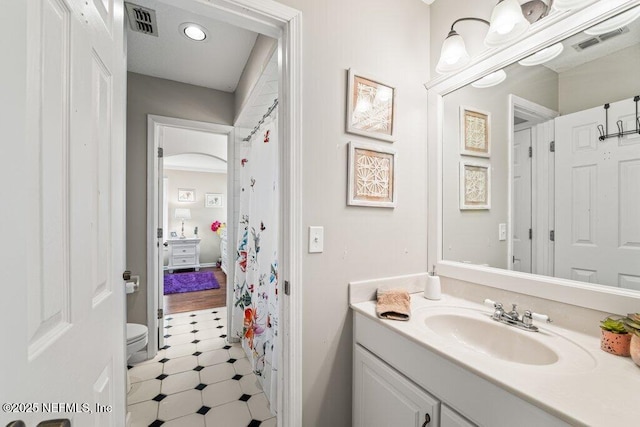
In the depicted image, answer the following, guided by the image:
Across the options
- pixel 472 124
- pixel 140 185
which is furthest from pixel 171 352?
pixel 472 124

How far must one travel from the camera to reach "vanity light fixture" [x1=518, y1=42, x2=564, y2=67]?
1.06 meters

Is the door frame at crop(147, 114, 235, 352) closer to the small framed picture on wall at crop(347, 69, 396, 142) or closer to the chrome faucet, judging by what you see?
the small framed picture on wall at crop(347, 69, 396, 142)

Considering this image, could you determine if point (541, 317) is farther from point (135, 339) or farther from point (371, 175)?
point (135, 339)

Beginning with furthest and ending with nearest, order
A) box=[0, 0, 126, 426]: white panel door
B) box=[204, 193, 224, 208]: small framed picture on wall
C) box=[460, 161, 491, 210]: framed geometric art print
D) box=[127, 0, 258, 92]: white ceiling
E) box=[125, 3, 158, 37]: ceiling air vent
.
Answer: box=[204, 193, 224, 208]: small framed picture on wall < box=[127, 0, 258, 92]: white ceiling < box=[125, 3, 158, 37]: ceiling air vent < box=[460, 161, 491, 210]: framed geometric art print < box=[0, 0, 126, 426]: white panel door

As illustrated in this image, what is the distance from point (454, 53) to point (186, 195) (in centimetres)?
636

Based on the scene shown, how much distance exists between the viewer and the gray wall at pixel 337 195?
118 cm

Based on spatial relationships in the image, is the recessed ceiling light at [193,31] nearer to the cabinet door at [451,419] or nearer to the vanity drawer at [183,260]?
the cabinet door at [451,419]

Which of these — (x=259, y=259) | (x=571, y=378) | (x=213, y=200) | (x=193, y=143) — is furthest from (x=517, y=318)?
(x=213, y=200)

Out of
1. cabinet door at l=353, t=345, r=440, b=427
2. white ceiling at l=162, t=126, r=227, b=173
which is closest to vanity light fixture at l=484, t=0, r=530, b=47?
cabinet door at l=353, t=345, r=440, b=427

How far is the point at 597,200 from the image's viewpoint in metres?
0.97

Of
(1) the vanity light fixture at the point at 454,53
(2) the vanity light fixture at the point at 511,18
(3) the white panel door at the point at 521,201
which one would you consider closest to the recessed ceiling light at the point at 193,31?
(1) the vanity light fixture at the point at 454,53

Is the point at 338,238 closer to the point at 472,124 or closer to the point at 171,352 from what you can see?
the point at 472,124

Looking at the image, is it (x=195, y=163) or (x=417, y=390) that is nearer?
(x=417, y=390)

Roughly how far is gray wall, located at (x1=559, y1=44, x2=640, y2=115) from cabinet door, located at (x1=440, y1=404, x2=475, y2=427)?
1.18 m
